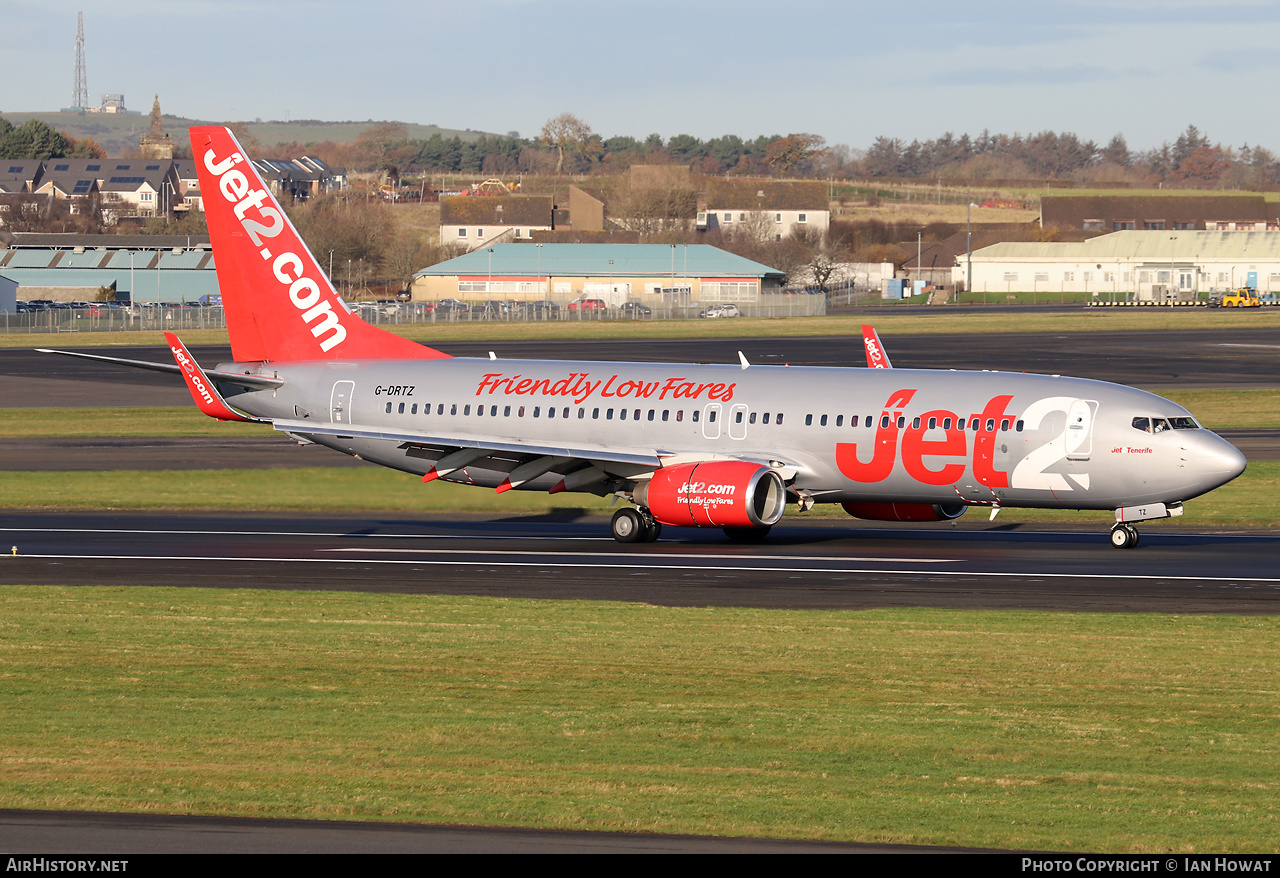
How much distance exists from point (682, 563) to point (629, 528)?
3897mm

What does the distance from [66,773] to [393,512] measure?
101ft

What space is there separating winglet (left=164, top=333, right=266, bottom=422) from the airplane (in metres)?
0.09

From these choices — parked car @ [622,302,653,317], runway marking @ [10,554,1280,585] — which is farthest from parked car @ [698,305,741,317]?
runway marking @ [10,554,1280,585]

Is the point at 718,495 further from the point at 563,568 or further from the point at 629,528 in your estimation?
the point at 563,568

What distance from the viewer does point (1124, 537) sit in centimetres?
3697

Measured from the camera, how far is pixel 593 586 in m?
31.9

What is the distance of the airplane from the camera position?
118ft

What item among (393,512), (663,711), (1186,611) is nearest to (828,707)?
(663,711)

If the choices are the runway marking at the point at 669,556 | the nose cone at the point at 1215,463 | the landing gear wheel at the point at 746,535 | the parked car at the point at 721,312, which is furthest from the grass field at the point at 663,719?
the parked car at the point at 721,312

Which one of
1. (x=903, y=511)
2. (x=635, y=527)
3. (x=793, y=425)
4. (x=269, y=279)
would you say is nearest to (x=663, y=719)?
(x=793, y=425)

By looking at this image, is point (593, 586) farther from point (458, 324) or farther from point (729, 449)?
point (458, 324)

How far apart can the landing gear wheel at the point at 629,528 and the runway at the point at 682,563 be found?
1.05 feet

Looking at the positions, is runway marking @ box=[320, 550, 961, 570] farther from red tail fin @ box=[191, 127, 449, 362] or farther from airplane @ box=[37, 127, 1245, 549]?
red tail fin @ box=[191, 127, 449, 362]

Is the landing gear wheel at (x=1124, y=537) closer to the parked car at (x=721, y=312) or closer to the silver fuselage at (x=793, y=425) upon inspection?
the silver fuselage at (x=793, y=425)
